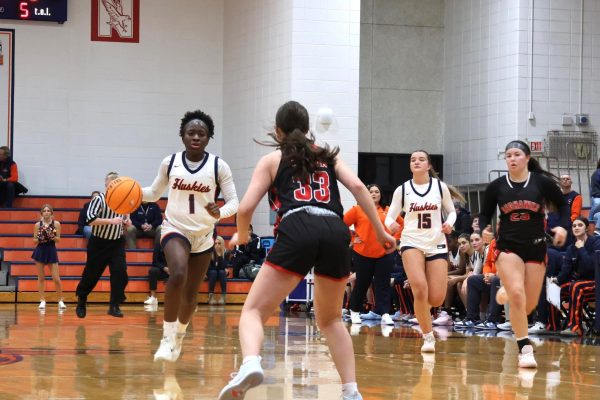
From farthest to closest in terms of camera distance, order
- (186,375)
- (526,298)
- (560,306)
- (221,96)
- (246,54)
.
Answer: (221,96)
(246,54)
(560,306)
(526,298)
(186,375)

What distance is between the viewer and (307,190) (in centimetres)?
559

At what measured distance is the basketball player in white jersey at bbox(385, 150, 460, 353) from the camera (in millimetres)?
9898

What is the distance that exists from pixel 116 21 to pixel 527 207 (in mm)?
14907

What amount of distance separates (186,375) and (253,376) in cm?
246

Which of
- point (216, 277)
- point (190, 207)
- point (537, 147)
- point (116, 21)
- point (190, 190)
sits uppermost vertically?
point (116, 21)

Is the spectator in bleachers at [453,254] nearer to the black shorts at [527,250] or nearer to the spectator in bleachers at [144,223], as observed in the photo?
the spectator in bleachers at [144,223]

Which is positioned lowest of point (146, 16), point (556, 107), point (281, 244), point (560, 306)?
point (560, 306)

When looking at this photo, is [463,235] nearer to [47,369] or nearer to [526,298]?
[526,298]

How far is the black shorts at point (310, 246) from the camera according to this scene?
5.44 meters

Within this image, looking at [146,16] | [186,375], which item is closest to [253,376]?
[186,375]

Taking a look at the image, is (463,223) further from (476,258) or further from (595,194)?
(476,258)

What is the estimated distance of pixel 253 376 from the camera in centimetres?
503

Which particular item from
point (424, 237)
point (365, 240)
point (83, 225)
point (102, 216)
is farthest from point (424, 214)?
point (83, 225)

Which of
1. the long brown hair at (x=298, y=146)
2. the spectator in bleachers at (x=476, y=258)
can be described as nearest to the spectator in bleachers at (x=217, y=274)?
the spectator in bleachers at (x=476, y=258)
